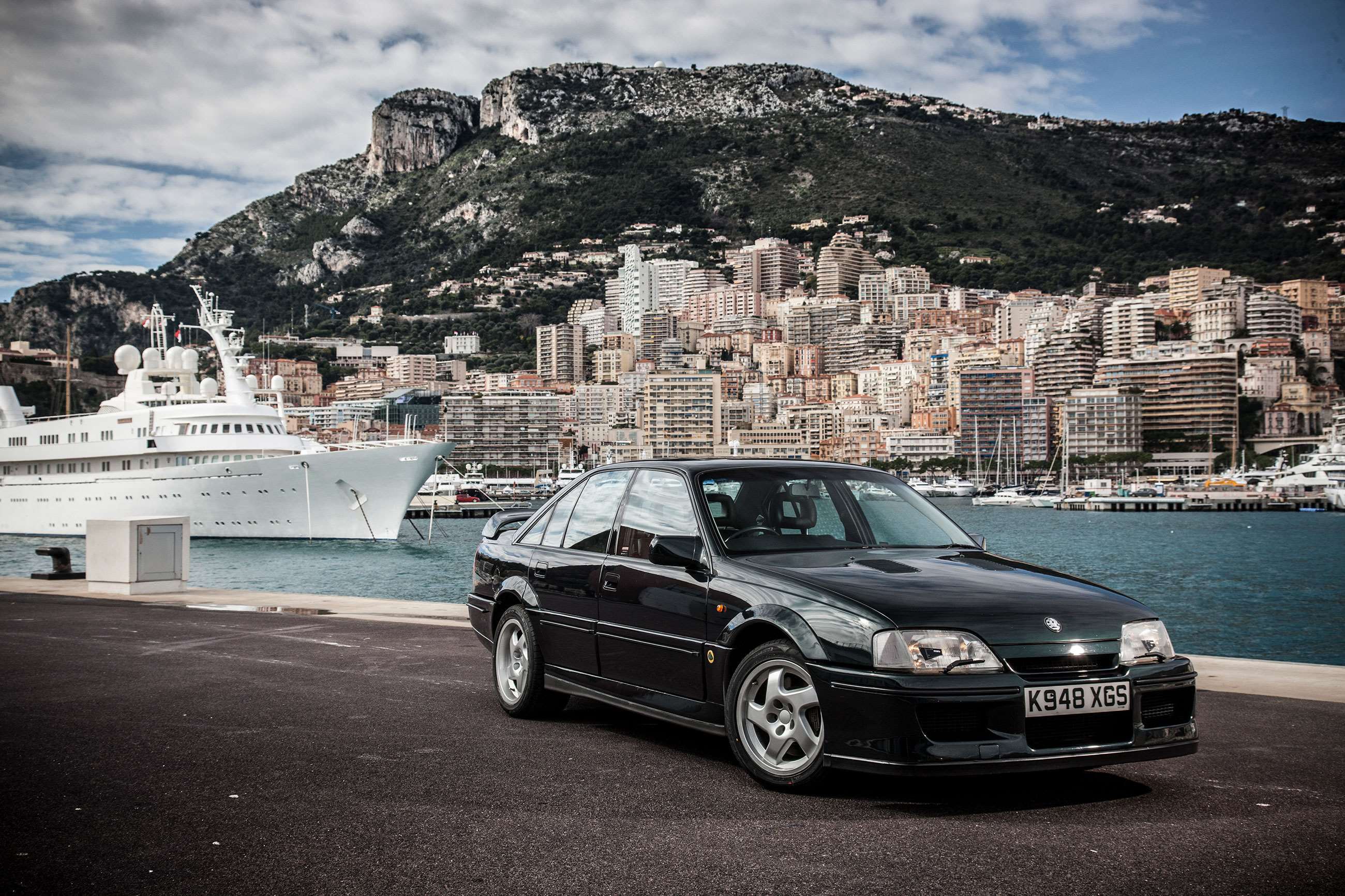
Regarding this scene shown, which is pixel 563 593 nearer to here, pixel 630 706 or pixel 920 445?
pixel 630 706

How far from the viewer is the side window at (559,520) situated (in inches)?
275

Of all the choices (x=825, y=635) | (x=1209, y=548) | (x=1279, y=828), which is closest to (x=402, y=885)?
(x=825, y=635)

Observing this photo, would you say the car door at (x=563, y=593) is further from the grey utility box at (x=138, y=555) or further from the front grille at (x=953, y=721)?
the grey utility box at (x=138, y=555)

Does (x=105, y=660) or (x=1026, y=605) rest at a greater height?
(x=1026, y=605)

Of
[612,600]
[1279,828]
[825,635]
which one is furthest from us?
[612,600]

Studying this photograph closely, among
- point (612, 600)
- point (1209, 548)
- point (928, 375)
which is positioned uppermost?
point (928, 375)

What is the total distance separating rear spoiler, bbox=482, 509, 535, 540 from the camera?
25.3 feet

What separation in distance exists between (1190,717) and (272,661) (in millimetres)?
6685

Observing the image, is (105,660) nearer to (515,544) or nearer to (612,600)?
(515,544)

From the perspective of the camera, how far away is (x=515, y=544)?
291 inches

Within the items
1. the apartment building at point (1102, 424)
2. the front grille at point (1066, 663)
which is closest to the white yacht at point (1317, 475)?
the apartment building at point (1102, 424)

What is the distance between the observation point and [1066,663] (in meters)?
4.78

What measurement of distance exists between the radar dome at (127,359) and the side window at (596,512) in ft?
186

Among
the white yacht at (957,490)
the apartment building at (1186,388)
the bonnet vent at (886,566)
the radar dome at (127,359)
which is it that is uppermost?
the apartment building at (1186,388)
